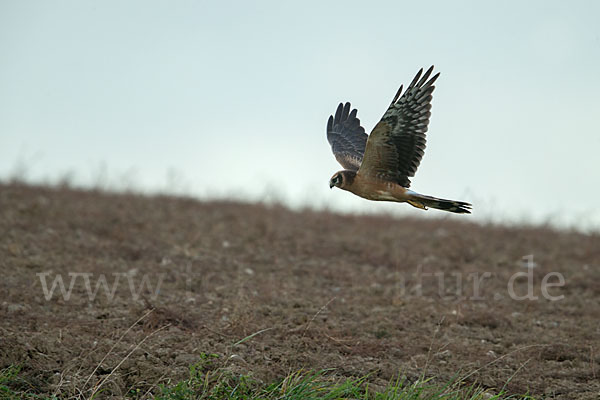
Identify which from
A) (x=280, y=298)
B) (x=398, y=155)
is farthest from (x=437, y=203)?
(x=280, y=298)

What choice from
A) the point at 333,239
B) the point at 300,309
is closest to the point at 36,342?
the point at 300,309

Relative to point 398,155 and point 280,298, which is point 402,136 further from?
point 280,298

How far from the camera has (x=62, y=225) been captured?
A: 9398 millimetres

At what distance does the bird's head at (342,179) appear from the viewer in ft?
20.0

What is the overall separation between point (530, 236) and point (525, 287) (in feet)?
8.42

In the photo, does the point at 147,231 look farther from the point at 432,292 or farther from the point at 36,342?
the point at 36,342

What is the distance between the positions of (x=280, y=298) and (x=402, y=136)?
6.75 ft

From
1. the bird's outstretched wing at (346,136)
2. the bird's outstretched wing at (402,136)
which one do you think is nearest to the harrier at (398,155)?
the bird's outstretched wing at (402,136)

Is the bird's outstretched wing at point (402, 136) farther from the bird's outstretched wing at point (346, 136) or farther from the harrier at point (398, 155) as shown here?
the bird's outstretched wing at point (346, 136)

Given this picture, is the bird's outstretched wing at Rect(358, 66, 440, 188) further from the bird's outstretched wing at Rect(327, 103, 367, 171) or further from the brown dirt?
the brown dirt

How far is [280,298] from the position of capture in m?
7.00

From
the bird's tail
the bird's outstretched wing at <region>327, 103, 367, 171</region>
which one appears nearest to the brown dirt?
the bird's tail

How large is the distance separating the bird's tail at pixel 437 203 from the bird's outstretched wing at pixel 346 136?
1.22m

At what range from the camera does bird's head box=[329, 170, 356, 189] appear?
609 centimetres
